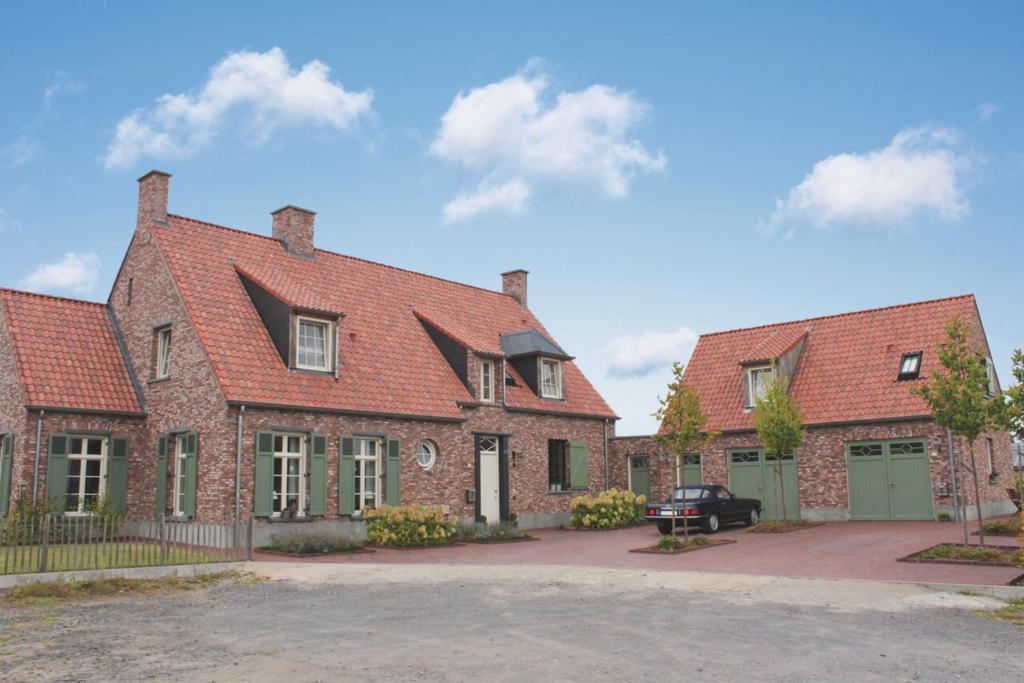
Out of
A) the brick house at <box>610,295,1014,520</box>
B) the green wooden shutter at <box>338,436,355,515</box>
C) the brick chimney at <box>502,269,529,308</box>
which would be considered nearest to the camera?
the green wooden shutter at <box>338,436,355,515</box>

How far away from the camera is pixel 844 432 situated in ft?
91.2

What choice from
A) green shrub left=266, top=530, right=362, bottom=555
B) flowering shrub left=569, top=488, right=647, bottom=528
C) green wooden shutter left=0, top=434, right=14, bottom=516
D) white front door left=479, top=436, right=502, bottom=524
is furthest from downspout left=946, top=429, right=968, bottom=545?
green wooden shutter left=0, top=434, right=14, bottom=516

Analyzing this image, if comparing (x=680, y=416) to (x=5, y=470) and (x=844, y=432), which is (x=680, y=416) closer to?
(x=844, y=432)

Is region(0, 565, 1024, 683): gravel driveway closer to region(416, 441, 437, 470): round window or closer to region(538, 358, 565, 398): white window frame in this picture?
region(416, 441, 437, 470): round window

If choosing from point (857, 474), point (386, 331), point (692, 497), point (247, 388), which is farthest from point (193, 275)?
point (857, 474)

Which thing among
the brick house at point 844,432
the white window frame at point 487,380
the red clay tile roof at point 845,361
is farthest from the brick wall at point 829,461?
the white window frame at point 487,380

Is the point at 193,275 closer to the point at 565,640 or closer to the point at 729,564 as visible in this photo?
the point at 729,564

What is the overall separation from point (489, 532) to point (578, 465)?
741 cm

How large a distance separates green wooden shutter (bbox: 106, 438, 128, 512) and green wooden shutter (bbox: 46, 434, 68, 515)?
3.62 feet

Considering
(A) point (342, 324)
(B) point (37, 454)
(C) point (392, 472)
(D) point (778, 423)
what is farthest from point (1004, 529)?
(B) point (37, 454)

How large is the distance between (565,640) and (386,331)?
17874mm

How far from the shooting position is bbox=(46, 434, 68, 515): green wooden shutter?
21.2m

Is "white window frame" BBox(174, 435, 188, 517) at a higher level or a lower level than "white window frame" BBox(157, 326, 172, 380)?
lower

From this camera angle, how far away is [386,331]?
87.8 feet
